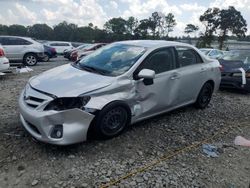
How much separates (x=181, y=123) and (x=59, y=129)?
252 cm

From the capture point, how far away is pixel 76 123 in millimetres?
3727

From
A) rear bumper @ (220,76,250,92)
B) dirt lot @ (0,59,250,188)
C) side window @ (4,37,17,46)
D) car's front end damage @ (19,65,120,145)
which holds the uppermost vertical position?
side window @ (4,37,17,46)

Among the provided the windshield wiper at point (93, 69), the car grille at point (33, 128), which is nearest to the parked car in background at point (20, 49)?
the windshield wiper at point (93, 69)

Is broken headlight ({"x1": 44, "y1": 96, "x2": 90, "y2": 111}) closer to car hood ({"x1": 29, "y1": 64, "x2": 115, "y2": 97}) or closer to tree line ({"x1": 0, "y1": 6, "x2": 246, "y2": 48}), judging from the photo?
car hood ({"x1": 29, "y1": 64, "x2": 115, "y2": 97})

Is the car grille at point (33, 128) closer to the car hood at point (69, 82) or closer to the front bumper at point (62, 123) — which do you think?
the front bumper at point (62, 123)

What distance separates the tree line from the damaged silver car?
45.4 metres

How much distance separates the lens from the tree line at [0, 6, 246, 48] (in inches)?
1940

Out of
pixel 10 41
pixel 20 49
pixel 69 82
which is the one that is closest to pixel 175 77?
pixel 69 82

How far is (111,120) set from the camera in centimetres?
411

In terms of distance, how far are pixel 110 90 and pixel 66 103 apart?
0.68m

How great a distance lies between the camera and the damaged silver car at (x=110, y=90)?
3.68m

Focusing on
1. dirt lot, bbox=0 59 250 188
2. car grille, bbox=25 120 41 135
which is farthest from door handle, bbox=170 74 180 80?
car grille, bbox=25 120 41 135

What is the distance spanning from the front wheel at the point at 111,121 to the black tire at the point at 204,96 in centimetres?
227

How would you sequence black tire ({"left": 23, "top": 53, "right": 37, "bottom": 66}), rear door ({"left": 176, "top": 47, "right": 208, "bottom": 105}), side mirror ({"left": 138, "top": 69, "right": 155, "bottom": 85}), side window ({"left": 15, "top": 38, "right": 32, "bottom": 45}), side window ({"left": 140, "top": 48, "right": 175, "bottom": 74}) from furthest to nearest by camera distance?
black tire ({"left": 23, "top": 53, "right": 37, "bottom": 66}) < side window ({"left": 15, "top": 38, "right": 32, "bottom": 45}) < rear door ({"left": 176, "top": 47, "right": 208, "bottom": 105}) < side window ({"left": 140, "top": 48, "right": 175, "bottom": 74}) < side mirror ({"left": 138, "top": 69, "right": 155, "bottom": 85})
